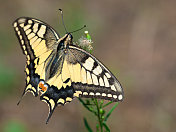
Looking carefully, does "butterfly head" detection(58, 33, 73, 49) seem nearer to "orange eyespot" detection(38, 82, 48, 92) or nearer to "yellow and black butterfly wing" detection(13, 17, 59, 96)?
"yellow and black butterfly wing" detection(13, 17, 59, 96)

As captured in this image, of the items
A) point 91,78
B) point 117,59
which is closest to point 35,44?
point 91,78

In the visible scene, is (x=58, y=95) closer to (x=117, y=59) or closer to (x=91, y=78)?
(x=91, y=78)

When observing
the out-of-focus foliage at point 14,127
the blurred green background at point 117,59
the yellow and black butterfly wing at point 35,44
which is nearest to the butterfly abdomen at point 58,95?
the yellow and black butterfly wing at point 35,44

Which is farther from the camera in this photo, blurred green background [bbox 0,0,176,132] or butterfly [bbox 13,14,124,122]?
blurred green background [bbox 0,0,176,132]

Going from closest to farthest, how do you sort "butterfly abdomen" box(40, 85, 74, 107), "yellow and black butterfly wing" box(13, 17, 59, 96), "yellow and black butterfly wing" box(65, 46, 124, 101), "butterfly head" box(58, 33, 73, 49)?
"yellow and black butterfly wing" box(65, 46, 124, 101) → "butterfly abdomen" box(40, 85, 74, 107) → "butterfly head" box(58, 33, 73, 49) → "yellow and black butterfly wing" box(13, 17, 59, 96)

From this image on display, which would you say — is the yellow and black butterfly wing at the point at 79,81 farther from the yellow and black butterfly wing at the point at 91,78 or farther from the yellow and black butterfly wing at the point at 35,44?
the yellow and black butterfly wing at the point at 35,44

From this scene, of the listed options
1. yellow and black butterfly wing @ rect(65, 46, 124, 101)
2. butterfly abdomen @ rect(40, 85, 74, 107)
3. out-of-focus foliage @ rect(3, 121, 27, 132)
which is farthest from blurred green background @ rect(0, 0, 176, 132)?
yellow and black butterfly wing @ rect(65, 46, 124, 101)

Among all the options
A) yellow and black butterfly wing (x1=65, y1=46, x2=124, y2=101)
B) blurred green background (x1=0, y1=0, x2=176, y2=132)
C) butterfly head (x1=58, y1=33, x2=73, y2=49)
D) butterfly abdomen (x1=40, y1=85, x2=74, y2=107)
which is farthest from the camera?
blurred green background (x1=0, y1=0, x2=176, y2=132)

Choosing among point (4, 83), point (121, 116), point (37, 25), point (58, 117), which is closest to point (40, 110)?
point (58, 117)
